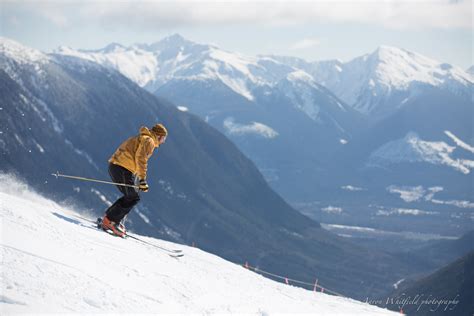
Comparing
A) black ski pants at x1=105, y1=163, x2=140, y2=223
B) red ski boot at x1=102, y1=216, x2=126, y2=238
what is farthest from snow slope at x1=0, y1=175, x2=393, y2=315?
black ski pants at x1=105, y1=163, x2=140, y2=223

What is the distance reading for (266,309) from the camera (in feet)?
78.1

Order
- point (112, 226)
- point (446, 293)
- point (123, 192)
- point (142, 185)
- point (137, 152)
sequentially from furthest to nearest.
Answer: point (446, 293) < point (112, 226) < point (123, 192) < point (142, 185) < point (137, 152)

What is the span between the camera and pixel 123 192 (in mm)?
25891

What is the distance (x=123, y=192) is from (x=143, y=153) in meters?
1.98

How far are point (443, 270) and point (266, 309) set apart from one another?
17553 cm

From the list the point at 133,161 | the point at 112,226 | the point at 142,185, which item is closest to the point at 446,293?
the point at 112,226

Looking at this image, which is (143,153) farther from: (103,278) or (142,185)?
(103,278)

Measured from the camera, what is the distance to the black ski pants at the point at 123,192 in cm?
2550

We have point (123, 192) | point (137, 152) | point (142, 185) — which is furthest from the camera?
point (123, 192)

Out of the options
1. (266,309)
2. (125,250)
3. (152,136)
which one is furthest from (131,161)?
(266,309)

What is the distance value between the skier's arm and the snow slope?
295 centimetres

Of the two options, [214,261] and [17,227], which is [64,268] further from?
[214,261]

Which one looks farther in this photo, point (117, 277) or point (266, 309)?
point (266, 309)

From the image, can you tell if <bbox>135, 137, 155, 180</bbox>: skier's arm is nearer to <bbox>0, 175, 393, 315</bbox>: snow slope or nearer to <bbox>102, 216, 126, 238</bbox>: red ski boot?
<bbox>0, 175, 393, 315</bbox>: snow slope
